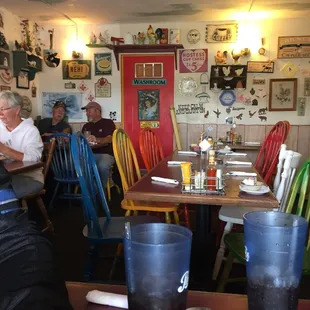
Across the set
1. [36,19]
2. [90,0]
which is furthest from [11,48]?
[90,0]

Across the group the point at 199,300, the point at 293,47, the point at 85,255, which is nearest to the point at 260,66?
the point at 293,47

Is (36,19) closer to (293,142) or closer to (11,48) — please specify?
(11,48)

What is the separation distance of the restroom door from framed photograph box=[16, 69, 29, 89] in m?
1.49

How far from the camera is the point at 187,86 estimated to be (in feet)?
18.8

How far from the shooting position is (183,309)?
1.69ft

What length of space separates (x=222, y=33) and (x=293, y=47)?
109 centimetres

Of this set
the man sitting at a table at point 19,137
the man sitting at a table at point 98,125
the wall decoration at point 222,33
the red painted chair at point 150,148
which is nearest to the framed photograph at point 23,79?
the man sitting at a table at point 98,125

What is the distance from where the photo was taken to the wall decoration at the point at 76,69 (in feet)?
19.5

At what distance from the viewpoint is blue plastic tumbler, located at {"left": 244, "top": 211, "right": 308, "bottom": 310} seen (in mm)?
507

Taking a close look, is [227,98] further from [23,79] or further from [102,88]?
[23,79]

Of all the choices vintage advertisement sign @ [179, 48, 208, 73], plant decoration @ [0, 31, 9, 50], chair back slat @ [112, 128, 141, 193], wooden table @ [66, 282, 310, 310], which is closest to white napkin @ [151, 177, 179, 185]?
chair back slat @ [112, 128, 141, 193]

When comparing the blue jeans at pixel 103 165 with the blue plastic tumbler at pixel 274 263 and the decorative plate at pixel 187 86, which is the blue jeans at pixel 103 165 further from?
the blue plastic tumbler at pixel 274 263

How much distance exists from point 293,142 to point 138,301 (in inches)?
217

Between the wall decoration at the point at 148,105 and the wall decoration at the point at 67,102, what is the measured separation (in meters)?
1.02
